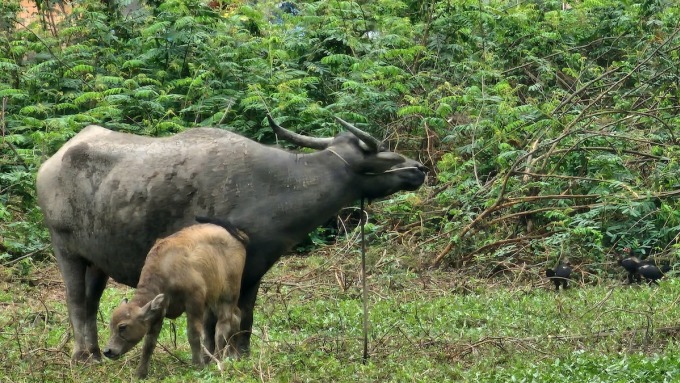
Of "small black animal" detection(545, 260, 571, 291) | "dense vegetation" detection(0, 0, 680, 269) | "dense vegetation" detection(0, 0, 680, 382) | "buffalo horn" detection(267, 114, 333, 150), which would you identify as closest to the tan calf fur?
"dense vegetation" detection(0, 0, 680, 382)

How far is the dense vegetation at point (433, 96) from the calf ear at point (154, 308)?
591cm

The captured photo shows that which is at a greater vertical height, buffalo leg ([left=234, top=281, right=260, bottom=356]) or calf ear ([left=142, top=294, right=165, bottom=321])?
calf ear ([left=142, top=294, right=165, bottom=321])

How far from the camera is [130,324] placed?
7555mm

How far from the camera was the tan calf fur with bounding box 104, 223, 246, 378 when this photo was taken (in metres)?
7.58

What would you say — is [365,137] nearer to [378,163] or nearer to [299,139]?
[378,163]

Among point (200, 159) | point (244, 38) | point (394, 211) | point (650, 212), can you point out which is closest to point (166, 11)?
point (244, 38)

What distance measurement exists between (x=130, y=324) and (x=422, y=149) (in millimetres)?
9231

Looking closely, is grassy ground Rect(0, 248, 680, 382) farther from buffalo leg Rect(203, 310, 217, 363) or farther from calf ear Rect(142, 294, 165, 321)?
calf ear Rect(142, 294, 165, 321)

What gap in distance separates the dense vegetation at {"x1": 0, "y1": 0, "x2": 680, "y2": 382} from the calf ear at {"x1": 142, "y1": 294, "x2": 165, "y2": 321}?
0.56 m

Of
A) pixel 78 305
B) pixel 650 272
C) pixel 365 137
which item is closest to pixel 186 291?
pixel 78 305

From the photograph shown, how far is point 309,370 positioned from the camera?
26.0 ft

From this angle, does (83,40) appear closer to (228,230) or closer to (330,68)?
(330,68)

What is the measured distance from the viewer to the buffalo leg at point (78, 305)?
8758mm

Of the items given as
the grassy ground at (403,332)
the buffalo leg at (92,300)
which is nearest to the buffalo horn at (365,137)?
the grassy ground at (403,332)
